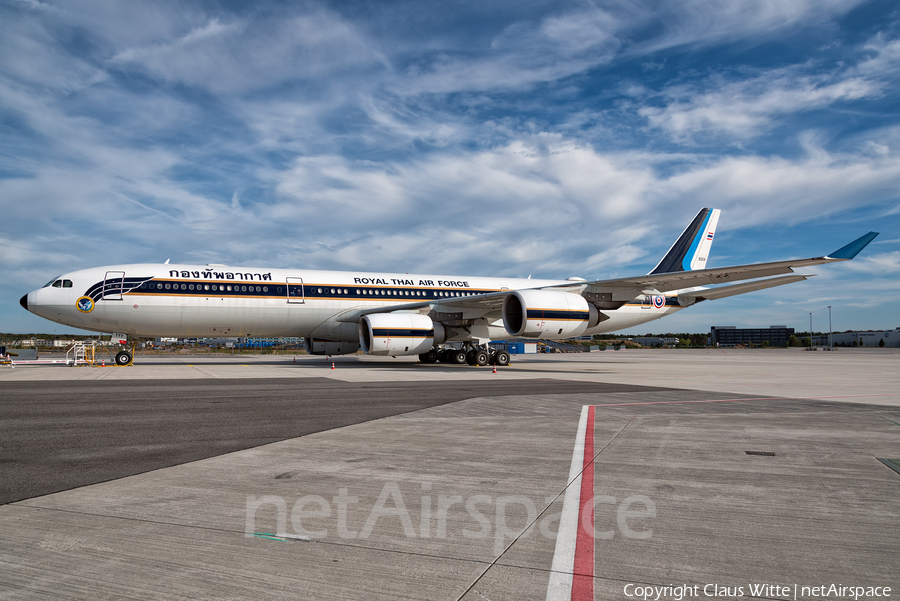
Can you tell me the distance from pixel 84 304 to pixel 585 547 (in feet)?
70.5

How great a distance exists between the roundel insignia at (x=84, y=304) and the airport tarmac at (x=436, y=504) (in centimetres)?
1275

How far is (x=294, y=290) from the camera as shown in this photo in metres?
Answer: 22.0

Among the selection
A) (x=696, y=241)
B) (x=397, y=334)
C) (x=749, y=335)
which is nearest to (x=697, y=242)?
(x=696, y=241)

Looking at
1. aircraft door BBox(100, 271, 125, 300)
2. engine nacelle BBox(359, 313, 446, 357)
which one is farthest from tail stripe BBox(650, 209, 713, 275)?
aircraft door BBox(100, 271, 125, 300)

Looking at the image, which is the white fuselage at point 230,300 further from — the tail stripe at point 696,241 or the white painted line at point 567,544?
the white painted line at point 567,544

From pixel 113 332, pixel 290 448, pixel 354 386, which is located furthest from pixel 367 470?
pixel 113 332

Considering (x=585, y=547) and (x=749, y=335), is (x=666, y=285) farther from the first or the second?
(x=749, y=335)

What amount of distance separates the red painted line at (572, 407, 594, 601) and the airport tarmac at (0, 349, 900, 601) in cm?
2

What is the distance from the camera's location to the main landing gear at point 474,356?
23.8m

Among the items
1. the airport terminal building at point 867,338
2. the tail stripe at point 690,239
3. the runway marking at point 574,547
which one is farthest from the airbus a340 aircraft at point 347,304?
the airport terminal building at point 867,338

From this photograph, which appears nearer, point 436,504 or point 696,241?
point 436,504

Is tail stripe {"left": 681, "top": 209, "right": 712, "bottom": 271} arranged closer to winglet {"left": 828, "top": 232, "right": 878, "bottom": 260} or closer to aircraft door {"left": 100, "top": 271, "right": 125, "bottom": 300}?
winglet {"left": 828, "top": 232, "right": 878, "bottom": 260}

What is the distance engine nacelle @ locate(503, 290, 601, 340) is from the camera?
19141 mm

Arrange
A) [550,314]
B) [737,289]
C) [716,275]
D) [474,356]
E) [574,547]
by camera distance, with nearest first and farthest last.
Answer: [574,547]
[716,275]
[550,314]
[737,289]
[474,356]
